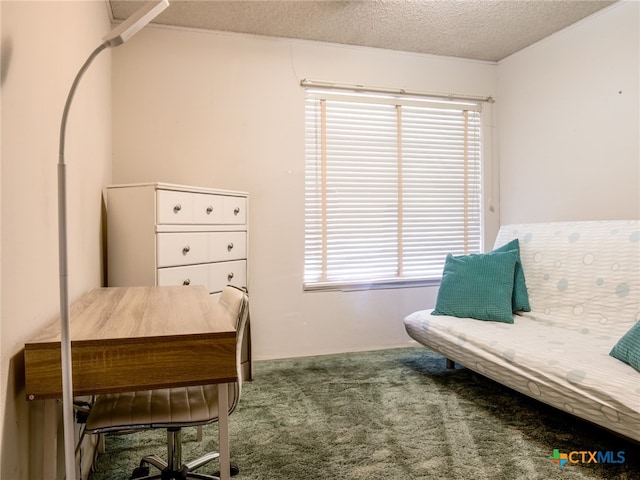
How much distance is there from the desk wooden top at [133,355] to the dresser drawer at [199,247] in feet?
3.56

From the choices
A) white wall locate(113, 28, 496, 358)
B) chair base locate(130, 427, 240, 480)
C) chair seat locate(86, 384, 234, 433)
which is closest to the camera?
chair seat locate(86, 384, 234, 433)

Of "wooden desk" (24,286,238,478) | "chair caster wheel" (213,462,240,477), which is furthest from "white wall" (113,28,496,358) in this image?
"wooden desk" (24,286,238,478)

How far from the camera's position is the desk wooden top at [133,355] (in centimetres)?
112

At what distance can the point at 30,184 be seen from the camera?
1214 mm

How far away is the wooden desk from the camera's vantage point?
1.12m

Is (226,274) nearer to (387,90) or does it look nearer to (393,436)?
(393,436)

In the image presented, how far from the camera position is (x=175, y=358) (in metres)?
1.19

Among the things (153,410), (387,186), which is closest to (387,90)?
(387,186)

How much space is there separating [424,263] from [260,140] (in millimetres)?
1647

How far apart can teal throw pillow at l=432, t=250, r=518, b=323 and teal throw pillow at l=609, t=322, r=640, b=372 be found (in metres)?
0.73

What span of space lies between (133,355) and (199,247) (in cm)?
153

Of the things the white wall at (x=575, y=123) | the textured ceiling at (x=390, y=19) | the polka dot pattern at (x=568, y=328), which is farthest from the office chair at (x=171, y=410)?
the white wall at (x=575, y=123)

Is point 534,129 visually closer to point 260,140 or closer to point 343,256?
point 343,256

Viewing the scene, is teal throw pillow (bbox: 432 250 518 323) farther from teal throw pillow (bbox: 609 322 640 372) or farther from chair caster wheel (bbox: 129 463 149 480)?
chair caster wheel (bbox: 129 463 149 480)
